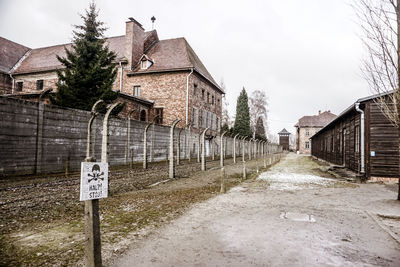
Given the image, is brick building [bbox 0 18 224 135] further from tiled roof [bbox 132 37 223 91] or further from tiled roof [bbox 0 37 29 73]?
tiled roof [bbox 0 37 29 73]

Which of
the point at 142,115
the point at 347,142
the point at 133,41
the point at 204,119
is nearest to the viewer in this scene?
the point at 347,142

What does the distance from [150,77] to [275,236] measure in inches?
1026

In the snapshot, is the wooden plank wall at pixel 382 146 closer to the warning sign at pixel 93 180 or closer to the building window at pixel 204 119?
the warning sign at pixel 93 180

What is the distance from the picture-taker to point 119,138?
15.0 meters

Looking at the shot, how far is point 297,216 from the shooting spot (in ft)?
17.9

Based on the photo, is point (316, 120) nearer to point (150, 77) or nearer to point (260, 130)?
point (260, 130)

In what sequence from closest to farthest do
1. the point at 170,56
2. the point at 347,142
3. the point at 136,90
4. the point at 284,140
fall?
the point at 347,142, the point at 136,90, the point at 170,56, the point at 284,140

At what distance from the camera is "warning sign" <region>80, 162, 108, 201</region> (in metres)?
2.69

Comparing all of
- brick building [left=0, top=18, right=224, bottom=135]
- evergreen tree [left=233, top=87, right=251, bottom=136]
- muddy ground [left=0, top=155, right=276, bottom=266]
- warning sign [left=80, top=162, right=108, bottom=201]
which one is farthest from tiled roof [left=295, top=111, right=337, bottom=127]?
warning sign [left=80, top=162, right=108, bottom=201]

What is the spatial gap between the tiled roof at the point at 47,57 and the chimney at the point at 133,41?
1.59 metres

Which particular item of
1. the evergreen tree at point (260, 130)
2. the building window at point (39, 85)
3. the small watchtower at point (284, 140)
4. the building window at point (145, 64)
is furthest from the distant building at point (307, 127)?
the building window at point (39, 85)

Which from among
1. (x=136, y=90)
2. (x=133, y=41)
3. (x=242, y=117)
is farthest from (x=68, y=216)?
(x=242, y=117)

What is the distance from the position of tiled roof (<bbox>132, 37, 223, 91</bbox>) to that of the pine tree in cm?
1077

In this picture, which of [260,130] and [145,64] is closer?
[145,64]
